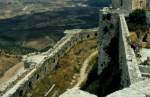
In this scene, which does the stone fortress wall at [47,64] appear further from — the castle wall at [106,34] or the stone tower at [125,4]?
the stone tower at [125,4]

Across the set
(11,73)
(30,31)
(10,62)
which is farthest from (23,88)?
(30,31)

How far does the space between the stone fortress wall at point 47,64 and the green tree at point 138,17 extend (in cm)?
1197

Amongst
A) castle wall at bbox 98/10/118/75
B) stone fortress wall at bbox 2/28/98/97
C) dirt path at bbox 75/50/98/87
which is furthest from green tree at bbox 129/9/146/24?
stone fortress wall at bbox 2/28/98/97

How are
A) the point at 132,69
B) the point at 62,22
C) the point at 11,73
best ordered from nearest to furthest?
the point at 132,69 → the point at 11,73 → the point at 62,22

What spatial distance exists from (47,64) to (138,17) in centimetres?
1297

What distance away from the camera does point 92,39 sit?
81062 millimetres

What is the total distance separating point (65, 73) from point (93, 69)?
4.05 meters

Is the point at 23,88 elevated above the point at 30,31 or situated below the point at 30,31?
above

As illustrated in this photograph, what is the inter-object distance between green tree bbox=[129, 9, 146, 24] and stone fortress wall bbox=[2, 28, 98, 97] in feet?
39.3

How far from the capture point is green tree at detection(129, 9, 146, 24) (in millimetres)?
52825

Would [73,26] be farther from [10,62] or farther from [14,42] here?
[10,62]

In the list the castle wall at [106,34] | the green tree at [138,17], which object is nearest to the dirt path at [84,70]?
the castle wall at [106,34]

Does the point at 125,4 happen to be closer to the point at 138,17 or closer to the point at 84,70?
the point at 138,17

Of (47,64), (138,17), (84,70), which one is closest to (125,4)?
(138,17)
